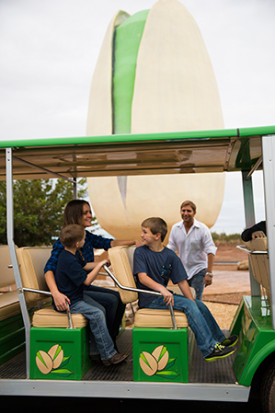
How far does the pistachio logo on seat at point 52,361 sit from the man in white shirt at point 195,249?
2.13m

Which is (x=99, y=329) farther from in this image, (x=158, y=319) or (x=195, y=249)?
(x=195, y=249)

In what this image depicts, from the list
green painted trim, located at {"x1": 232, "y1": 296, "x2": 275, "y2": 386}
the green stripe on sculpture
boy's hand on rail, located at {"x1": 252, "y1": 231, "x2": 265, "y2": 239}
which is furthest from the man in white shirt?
the green stripe on sculpture

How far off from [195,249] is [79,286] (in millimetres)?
1969

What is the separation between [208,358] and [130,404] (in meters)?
1.06

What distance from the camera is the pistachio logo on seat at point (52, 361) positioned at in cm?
299

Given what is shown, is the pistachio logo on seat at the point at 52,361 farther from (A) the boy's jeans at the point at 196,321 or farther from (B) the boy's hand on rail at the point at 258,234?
(B) the boy's hand on rail at the point at 258,234

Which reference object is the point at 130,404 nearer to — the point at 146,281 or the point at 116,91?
the point at 146,281

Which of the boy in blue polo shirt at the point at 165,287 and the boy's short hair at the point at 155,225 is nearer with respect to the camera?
the boy in blue polo shirt at the point at 165,287

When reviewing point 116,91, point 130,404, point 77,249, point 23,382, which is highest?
point 116,91

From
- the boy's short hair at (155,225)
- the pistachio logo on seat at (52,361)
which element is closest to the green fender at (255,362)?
the boy's short hair at (155,225)

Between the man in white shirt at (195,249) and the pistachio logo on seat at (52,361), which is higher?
the man in white shirt at (195,249)

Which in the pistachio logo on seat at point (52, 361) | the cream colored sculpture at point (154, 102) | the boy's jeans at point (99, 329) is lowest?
the pistachio logo on seat at point (52, 361)


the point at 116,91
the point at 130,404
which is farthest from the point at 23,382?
the point at 116,91

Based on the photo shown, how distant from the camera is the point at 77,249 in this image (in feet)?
11.8
